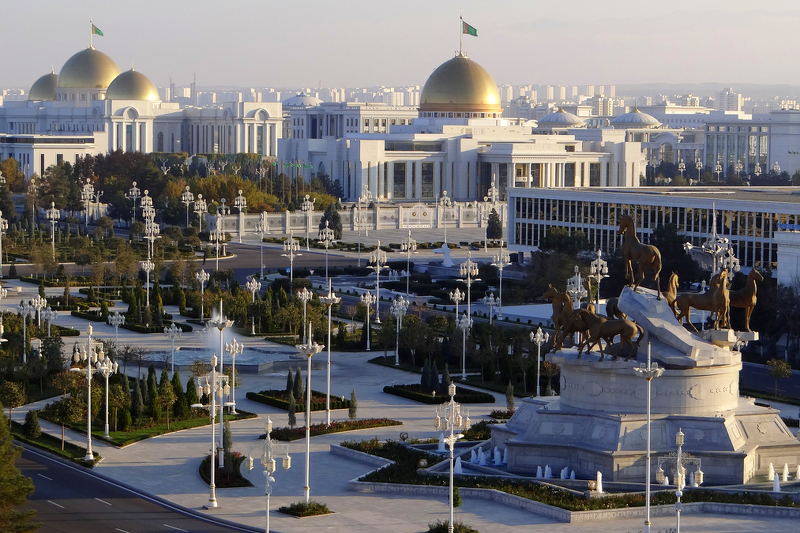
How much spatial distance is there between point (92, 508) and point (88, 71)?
479 ft

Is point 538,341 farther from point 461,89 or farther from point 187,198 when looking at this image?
point 461,89

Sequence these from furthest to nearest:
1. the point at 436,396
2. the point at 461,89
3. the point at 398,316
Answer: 1. the point at 461,89
2. the point at 398,316
3. the point at 436,396

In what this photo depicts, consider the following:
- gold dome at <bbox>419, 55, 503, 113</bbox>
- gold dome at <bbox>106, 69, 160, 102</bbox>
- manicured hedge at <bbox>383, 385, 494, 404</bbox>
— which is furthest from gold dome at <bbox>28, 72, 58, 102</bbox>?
manicured hedge at <bbox>383, 385, 494, 404</bbox>

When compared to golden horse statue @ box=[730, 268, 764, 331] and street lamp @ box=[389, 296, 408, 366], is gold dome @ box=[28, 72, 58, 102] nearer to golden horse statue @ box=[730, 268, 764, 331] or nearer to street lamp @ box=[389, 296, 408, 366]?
street lamp @ box=[389, 296, 408, 366]

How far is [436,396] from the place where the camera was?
46.4 meters

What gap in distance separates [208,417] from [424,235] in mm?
65380

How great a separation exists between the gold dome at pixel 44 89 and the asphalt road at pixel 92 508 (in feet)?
504

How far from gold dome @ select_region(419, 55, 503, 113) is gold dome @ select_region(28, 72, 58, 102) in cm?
6298

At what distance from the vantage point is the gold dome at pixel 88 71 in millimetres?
172500

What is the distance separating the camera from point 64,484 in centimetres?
3509

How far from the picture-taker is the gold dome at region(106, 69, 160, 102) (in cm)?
16862

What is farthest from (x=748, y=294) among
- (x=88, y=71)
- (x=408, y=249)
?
(x=88, y=71)

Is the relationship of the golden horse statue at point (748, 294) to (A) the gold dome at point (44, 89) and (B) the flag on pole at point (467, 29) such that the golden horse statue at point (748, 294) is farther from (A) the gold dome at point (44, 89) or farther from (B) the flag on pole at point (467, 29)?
(A) the gold dome at point (44, 89)

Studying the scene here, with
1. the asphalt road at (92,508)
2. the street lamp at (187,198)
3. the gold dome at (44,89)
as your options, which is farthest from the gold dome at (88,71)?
the asphalt road at (92,508)
